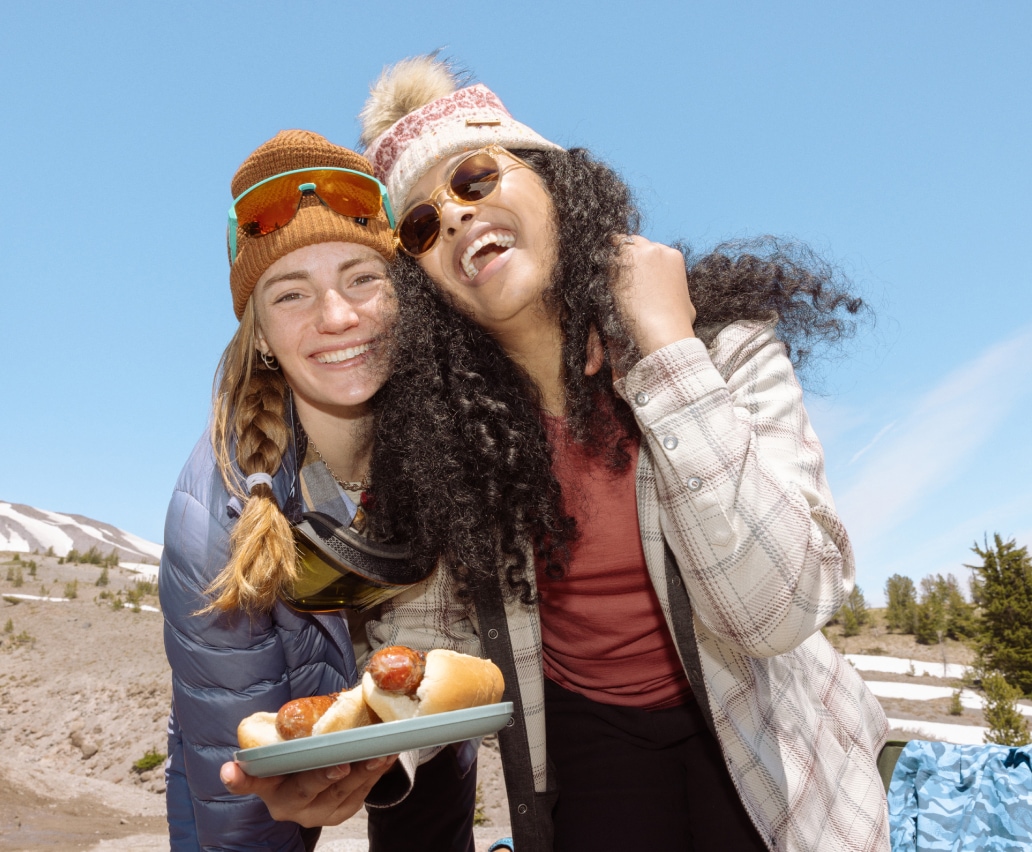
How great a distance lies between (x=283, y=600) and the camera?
9.07ft

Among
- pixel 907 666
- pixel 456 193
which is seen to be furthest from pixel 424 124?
pixel 907 666

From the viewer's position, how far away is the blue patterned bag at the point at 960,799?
255cm

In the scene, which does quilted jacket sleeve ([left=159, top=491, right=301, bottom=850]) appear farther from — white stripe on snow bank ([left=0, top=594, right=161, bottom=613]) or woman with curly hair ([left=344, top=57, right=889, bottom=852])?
white stripe on snow bank ([left=0, top=594, right=161, bottom=613])

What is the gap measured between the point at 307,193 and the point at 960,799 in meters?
2.94

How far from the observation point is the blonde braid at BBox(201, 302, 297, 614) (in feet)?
8.31

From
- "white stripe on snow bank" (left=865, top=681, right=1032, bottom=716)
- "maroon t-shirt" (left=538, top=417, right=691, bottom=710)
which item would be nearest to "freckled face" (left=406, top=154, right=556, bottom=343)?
"maroon t-shirt" (left=538, top=417, right=691, bottom=710)

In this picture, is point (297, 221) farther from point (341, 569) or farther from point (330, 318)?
point (341, 569)

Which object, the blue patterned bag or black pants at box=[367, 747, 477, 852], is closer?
the blue patterned bag

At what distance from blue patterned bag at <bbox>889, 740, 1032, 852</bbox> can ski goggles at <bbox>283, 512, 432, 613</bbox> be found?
1.69 m

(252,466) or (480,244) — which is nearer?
(480,244)

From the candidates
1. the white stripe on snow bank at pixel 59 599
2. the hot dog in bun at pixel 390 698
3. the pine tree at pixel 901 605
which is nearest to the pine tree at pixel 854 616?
the pine tree at pixel 901 605

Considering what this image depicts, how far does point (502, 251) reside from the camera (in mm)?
2617

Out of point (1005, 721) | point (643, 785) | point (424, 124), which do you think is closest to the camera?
point (643, 785)

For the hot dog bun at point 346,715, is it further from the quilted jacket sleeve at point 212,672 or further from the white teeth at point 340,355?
the white teeth at point 340,355
